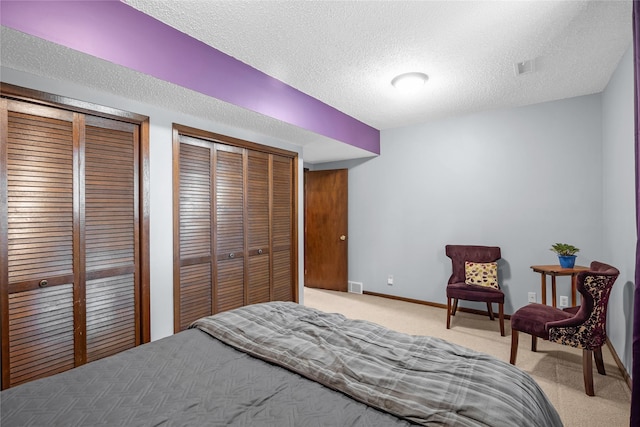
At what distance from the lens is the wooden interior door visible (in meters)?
5.21

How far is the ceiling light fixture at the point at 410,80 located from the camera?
2.80 metres

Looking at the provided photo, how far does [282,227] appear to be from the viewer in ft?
12.8

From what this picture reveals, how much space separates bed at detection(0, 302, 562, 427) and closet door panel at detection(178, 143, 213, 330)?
50.7 inches

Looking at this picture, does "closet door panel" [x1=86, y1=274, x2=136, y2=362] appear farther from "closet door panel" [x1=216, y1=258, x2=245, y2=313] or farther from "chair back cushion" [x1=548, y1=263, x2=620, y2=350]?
"chair back cushion" [x1=548, y1=263, x2=620, y2=350]

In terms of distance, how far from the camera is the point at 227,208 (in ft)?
10.5

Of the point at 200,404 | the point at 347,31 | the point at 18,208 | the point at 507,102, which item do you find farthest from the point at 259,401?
the point at 507,102

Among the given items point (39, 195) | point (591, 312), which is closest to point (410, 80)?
point (591, 312)

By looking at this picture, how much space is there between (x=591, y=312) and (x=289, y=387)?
2.27m

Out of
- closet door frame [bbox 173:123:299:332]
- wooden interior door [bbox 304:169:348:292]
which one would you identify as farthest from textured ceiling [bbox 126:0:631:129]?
wooden interior door [bbox 304:169:348:292]

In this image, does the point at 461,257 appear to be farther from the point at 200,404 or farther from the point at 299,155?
the point at 200,404

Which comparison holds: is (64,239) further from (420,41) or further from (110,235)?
(420,41)

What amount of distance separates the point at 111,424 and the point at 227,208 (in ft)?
7.70

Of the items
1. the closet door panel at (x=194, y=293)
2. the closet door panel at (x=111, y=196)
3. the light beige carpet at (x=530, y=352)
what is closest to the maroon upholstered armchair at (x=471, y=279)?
the light beige carpet at (x=530, y=352)

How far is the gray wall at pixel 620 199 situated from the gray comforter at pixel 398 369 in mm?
1792
